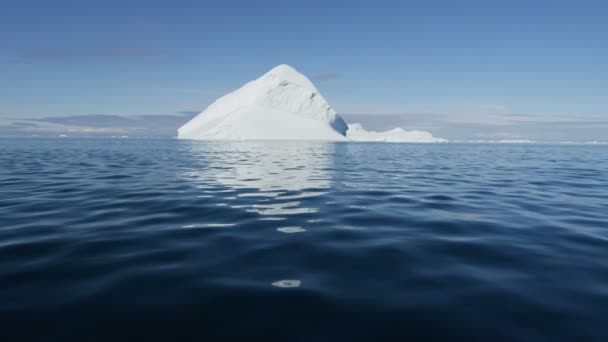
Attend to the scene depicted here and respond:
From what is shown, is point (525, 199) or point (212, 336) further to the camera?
point (525, 199)

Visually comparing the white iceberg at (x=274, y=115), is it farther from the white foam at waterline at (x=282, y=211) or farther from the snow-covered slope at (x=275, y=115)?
the white foam at waterline at (x=282, y=211)

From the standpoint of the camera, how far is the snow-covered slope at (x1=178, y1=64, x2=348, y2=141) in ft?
336

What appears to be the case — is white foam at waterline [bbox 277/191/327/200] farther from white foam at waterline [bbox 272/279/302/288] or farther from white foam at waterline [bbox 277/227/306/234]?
white foam at waterline [bbox 272/279/302/288]

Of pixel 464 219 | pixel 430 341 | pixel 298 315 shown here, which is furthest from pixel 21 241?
pixel 464 219

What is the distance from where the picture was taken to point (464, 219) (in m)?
6.74

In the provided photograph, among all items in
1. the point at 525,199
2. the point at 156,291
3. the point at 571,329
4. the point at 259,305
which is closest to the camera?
the point at 571,329

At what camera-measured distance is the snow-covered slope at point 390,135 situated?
14050 centimetres

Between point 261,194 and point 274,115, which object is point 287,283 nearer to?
point 261,194

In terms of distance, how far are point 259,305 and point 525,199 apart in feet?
30.0

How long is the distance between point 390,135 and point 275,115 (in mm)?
61380

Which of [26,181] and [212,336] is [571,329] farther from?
[26,181]

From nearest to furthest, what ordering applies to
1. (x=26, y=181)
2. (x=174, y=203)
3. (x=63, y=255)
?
(x=63, y=255) → (x=174, y=203) → (x=26, y=181)

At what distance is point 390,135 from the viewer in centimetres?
14688

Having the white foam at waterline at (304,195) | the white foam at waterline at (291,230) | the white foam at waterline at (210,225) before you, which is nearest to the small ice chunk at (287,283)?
the white foam at waterline at (291,230)
